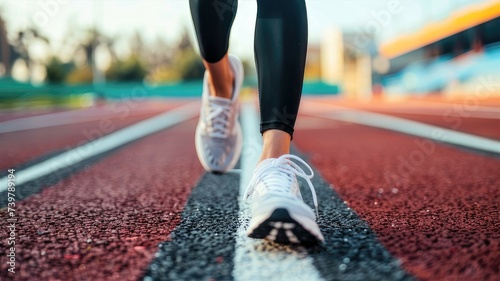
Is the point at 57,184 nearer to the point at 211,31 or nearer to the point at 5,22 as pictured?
the point at 211,31

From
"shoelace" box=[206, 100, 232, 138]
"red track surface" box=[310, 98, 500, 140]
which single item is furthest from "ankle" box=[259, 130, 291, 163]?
"red track surface" box=[310, 98, 500, 140]

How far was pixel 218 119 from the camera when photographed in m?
2.04

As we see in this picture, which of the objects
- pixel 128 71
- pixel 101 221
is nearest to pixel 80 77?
pixel 128 71

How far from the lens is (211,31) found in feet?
5.46

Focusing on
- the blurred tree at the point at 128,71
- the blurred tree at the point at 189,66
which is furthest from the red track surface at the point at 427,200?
the blurred tree at the point at 189,66

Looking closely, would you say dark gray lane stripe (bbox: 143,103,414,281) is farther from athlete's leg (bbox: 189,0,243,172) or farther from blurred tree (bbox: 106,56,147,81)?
blurred tree (bbox: 106,56,147,81)

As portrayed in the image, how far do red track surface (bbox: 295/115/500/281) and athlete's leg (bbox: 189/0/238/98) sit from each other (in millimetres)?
680

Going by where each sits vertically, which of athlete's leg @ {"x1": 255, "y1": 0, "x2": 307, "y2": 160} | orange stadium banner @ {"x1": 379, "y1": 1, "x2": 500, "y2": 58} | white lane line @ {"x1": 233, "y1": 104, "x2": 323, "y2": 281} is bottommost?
white lane line @ {"x1": 233, "y1": 104, "x2": 323, "y2": 281}

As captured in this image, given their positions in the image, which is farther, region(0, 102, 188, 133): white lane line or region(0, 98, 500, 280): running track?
region(0, 102, 188, 133): white lane line

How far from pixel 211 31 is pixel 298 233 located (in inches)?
34.0

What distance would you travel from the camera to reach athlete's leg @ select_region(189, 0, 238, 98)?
5.33 feet

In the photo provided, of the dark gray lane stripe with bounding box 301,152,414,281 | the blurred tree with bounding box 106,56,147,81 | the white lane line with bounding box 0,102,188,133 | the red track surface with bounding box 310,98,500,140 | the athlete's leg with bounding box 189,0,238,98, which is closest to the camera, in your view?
the dark gray lane stripe with bounding box 301,152,414,281

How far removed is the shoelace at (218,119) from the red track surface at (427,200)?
1.67 feet

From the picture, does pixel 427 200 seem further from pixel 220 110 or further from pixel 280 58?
pixel 220 110
